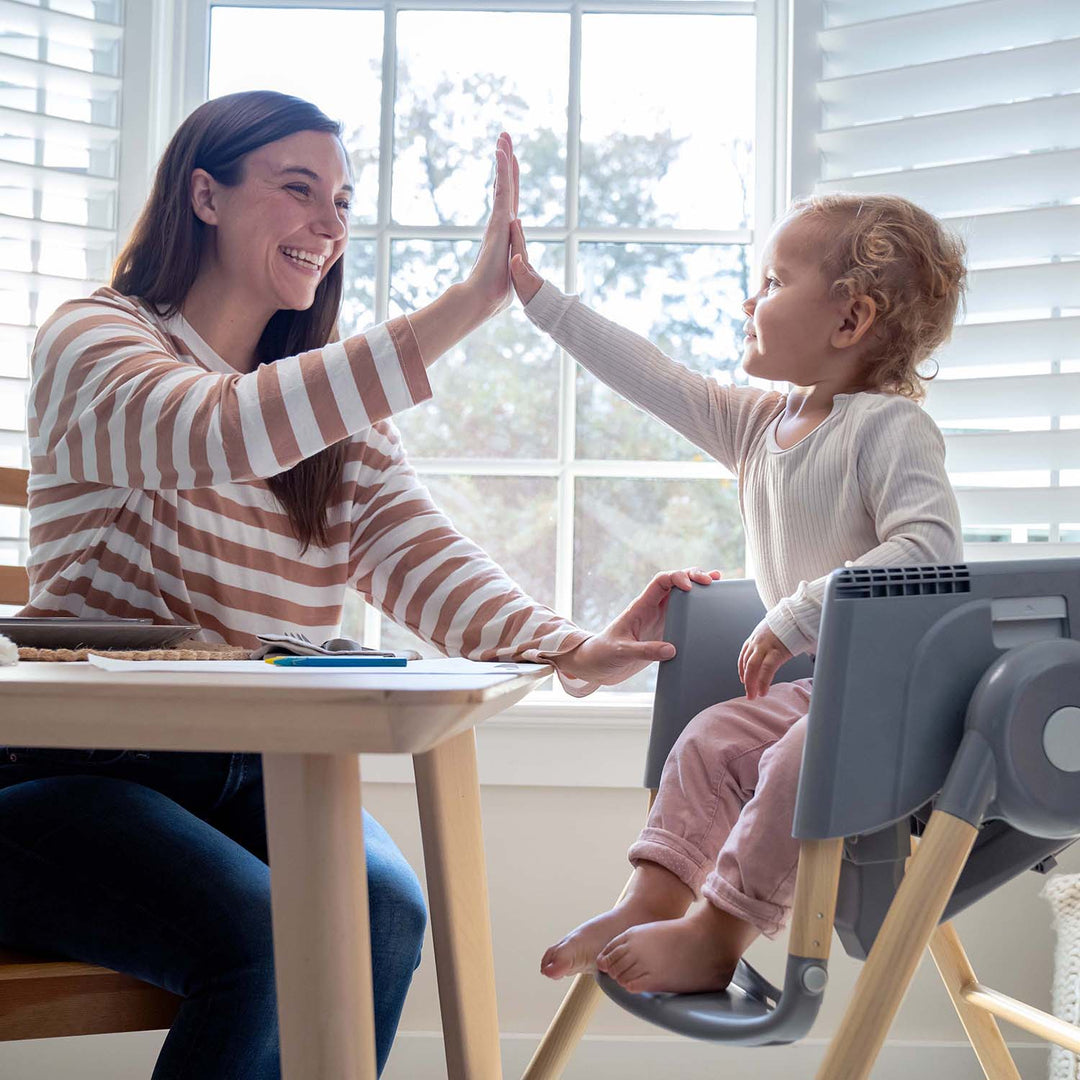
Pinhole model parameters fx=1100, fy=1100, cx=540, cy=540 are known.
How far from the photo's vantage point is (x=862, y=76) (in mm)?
1840

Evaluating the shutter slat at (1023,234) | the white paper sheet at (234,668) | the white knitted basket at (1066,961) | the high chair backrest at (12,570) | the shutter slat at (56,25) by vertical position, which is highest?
the shutter slat at (56,25)

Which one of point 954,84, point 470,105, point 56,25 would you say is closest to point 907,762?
point 954,84

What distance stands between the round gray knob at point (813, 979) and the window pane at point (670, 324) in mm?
1253

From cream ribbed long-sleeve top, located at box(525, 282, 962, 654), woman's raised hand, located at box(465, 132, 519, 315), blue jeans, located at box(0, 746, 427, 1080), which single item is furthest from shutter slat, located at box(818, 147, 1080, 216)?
blue jeans, located at box(0, 746, 427, 1080)

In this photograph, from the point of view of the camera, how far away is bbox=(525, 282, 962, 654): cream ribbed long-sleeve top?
1.14 m

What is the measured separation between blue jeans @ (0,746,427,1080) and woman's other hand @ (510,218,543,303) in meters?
0.71

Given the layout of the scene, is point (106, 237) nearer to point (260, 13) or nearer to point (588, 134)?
point (260, 13)

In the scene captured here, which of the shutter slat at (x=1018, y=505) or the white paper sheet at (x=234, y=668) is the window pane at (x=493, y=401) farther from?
the white paper sheet at (x=234, y=668)

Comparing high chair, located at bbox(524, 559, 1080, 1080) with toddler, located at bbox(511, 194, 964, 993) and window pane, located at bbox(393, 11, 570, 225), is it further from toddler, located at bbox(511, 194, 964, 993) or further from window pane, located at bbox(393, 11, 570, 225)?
window pane, located at bbox(393, 11, 570, 225)

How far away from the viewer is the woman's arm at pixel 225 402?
0.99 meters

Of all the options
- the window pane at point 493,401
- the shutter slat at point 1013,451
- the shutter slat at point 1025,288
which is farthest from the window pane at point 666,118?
the shutter slat at point 1013,451

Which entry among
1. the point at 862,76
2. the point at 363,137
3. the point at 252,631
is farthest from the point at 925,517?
the point at 363,137

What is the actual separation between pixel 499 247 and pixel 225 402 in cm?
40

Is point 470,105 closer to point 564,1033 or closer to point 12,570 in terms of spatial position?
point 12,570
